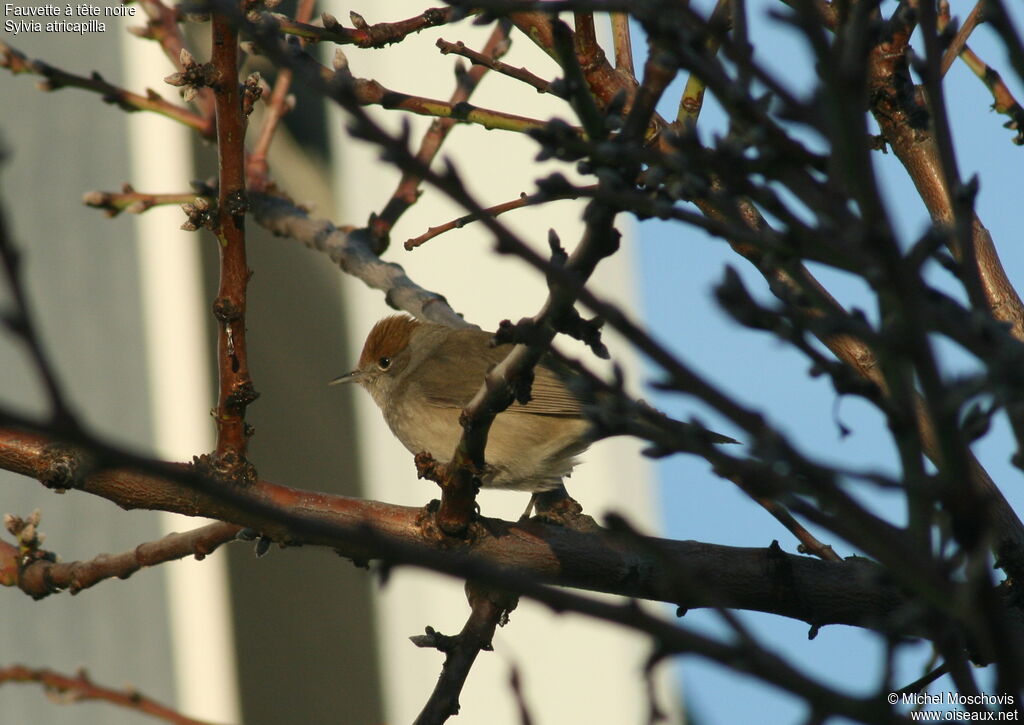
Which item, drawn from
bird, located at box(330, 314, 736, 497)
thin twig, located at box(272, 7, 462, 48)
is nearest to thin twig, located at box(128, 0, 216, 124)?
thin twig, located at box(272, 7, 462, 48)

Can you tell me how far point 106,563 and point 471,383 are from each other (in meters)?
2.15

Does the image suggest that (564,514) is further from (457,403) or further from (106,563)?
(457,403)

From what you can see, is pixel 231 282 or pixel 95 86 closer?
pixel 231 282

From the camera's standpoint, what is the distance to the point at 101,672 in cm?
679

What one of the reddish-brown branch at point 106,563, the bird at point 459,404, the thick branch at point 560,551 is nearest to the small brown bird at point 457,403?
the bird at point 459,404

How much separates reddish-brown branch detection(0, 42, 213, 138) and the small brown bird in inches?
45.5

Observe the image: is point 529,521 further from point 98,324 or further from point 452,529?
point 98,324

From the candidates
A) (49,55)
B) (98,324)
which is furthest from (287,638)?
(49,55)

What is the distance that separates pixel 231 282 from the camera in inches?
101

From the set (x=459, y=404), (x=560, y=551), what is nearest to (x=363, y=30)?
(x=560, y=551)

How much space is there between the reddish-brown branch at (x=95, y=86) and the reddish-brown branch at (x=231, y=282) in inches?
25.8

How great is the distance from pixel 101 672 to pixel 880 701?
655 cm

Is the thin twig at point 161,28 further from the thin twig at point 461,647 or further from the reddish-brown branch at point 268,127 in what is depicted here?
the thin twig at point 461,647

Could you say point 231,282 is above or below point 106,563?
above
